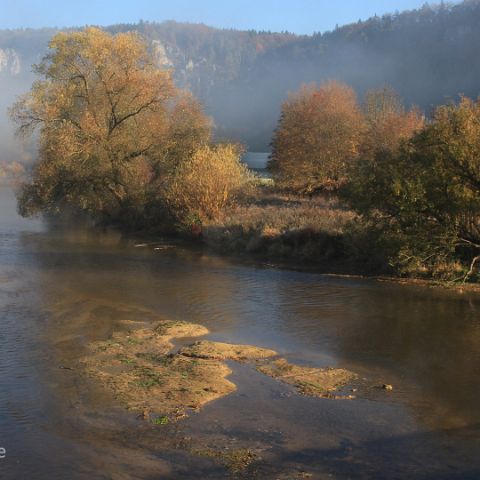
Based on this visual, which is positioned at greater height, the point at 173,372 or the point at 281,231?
the point at 173,372

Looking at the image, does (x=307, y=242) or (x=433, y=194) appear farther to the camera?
(x=307, y=242)

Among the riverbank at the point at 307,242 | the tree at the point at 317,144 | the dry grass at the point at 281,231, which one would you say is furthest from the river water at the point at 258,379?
the tree at the point at 317,144

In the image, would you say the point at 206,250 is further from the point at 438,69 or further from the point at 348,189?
the point at 438,69

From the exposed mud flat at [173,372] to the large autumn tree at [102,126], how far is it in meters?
23.3

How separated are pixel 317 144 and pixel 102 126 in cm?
1455

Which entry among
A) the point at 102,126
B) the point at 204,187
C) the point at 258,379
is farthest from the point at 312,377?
the point at 102,126

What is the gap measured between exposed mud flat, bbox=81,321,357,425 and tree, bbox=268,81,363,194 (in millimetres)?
31709

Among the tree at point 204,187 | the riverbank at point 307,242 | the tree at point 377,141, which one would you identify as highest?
the tree at point 377,141

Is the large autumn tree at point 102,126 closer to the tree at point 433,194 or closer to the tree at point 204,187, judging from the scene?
the tree at point 204,187

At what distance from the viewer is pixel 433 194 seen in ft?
67.7

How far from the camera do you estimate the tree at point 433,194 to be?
20.0 meters

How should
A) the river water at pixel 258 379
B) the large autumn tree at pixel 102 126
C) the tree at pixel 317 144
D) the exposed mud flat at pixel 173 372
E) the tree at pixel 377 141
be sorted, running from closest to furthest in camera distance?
1. the river water at pixel 258 379
2. the exposed mud flat at pixel 173 372
3. the tree at pixel 377 141
4. the large autumn tree at pixel 102 126
5. the tree at pixel 317 144

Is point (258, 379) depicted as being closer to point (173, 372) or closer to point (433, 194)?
point (173, 372)

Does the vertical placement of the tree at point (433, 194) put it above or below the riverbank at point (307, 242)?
above
